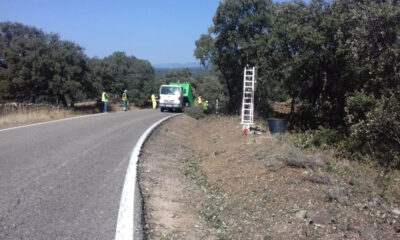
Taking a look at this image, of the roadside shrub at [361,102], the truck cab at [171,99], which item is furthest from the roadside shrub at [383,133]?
the truck cab at [171,99]

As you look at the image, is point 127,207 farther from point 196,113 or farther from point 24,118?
point 196,113

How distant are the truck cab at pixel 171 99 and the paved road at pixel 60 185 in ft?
66.4

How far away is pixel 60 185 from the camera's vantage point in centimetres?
626

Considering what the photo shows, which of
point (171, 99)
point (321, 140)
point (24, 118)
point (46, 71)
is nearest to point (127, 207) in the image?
point (321, 140)

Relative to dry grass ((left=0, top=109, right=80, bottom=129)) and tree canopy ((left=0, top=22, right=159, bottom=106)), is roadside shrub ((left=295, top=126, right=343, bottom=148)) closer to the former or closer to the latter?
dry grass ((left=0, top=109, right=80, bottom=129))

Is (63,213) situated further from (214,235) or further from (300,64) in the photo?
(300,64)

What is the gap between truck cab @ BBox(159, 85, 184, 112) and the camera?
1246 inches

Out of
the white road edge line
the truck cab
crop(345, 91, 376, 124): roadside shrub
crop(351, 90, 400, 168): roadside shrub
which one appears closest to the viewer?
the white road edge line

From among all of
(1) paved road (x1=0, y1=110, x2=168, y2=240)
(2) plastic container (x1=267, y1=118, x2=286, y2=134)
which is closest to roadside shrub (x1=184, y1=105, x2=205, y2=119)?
(2) plastic container (x1=267, y1=118, x2=286, y2=134)

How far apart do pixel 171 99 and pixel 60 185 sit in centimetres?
2558

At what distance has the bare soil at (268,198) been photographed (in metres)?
4.56

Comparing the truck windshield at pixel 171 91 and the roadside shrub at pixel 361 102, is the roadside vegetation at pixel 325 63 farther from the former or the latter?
the truck windshield at pixel 171 91

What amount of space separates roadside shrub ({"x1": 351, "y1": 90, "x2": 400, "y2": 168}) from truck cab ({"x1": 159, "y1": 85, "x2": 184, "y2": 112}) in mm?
22798

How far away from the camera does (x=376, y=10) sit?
34.2ft
